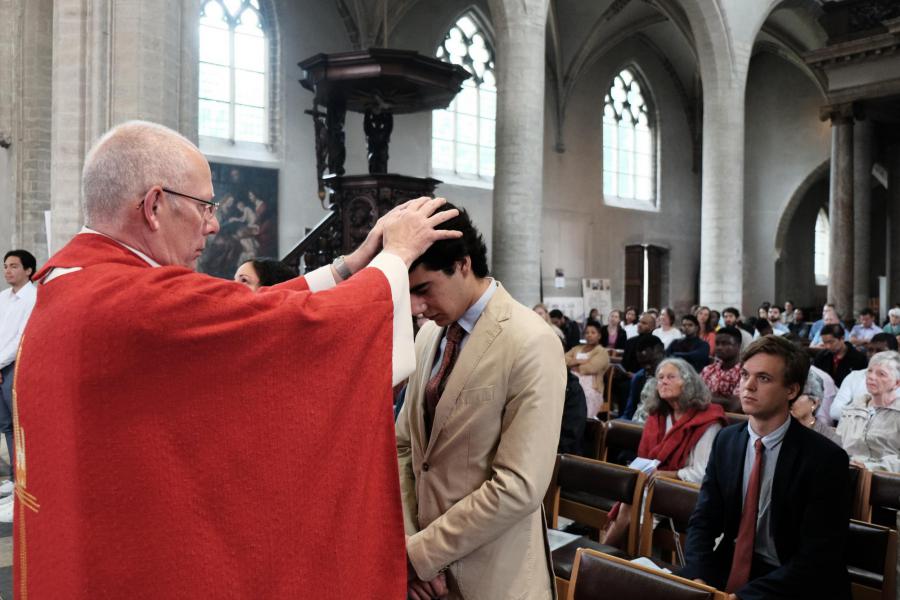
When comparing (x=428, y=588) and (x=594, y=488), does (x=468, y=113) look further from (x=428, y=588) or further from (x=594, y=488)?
(x=428, y=588)

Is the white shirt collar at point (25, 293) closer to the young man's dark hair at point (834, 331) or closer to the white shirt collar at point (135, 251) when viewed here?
the white shirt collar at point (135, 251)

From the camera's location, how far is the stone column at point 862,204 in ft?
53.3

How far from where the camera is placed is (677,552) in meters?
3.52

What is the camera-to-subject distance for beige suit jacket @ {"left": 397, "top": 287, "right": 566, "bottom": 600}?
5.83 ft

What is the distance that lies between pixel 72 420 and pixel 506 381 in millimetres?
948

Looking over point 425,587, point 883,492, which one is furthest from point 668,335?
point 425,587

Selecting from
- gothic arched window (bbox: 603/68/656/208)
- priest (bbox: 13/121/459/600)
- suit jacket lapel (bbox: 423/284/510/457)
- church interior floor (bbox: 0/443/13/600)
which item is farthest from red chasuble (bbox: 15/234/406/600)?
gothic arched window (bbox: 603/68/656/208)

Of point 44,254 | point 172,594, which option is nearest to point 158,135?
point 172,594

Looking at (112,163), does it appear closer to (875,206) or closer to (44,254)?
(44,254)

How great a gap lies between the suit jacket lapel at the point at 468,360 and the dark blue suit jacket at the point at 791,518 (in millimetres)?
1289

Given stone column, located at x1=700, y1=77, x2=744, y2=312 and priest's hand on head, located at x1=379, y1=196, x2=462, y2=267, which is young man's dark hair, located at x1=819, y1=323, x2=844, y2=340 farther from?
stone column, located at x1=700, y1=77, x2=744, y2=312

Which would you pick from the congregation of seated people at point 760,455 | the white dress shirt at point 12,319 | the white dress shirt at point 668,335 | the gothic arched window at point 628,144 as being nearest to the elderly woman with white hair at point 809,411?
the congregation of seated people at point 760,455

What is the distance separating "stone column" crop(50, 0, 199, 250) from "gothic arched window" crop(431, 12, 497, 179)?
34.2ft

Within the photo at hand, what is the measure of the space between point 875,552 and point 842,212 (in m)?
14.5
